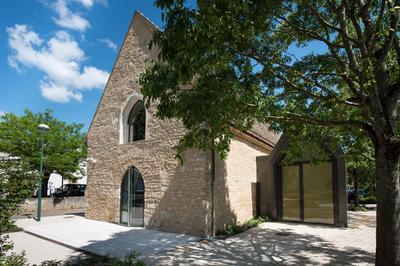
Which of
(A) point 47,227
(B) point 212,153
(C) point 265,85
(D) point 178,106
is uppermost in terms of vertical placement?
(C) point 265,85

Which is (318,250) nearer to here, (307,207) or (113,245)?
(307,207)

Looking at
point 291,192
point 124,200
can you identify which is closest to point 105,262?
point 124,200

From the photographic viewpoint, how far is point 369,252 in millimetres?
7930

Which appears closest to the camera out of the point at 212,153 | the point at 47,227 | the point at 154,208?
the point at 212,153

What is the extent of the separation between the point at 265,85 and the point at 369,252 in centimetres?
553

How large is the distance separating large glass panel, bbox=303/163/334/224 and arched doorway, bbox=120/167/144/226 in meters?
7.40

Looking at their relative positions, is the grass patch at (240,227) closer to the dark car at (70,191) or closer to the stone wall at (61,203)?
the stone wall at (61,203)

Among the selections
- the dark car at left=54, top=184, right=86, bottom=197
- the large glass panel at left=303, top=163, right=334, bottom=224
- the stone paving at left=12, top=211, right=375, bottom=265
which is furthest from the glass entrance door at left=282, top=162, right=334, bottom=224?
the dark car at left=54, top=184, right=86, bottom=197

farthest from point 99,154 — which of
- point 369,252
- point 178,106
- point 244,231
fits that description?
point 369,252

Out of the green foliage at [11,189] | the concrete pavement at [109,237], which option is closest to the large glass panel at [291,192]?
the concrete pavement at [109,237]

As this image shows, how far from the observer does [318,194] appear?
1284 centimetres

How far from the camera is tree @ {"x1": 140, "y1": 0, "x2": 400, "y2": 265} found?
14.8ft

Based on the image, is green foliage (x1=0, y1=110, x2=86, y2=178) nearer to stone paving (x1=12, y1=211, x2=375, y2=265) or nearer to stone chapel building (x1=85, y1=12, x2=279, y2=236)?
stone chapel building (x1=85, y1=12, x2=279, y2=236)

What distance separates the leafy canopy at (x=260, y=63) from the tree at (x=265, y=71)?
0.02 meters
